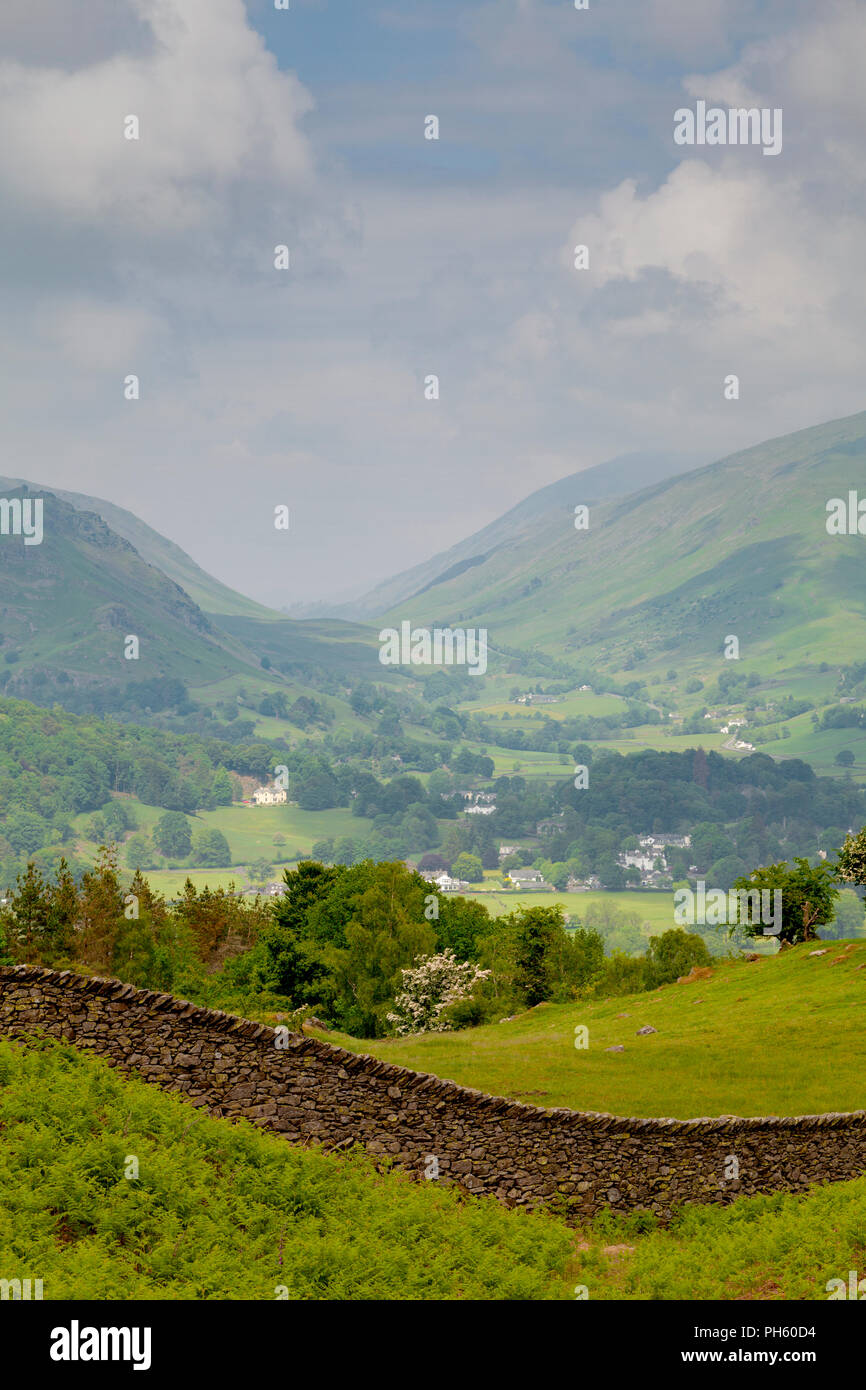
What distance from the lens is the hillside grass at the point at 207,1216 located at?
1775 centimetres

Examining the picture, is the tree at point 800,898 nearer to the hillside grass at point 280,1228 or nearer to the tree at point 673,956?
the tree at point 673,956

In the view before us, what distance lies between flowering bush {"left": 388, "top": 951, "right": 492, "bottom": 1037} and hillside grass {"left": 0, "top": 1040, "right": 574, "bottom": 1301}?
42154 mm

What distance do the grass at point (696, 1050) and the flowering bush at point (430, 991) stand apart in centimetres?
872

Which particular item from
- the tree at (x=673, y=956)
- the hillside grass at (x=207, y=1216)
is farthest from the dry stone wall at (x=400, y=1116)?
the tree at (x=673, y=956)

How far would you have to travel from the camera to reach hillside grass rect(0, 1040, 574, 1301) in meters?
17.8

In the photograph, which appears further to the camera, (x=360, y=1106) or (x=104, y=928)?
(x=104, y=928)

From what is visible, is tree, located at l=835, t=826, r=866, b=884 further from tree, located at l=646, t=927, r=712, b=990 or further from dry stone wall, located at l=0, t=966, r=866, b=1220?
dry stone wall, located at l=0, t=966, r=866, b=1220
